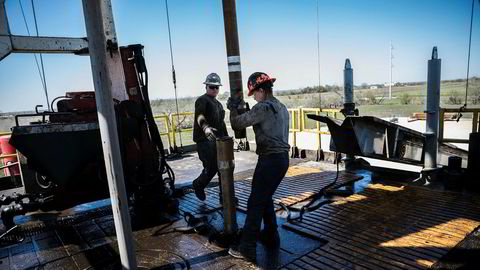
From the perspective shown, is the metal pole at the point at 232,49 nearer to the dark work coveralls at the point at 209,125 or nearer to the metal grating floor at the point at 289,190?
the dark work coveralls at the point at 209,125

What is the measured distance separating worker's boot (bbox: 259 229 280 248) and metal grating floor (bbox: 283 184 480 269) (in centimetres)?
37

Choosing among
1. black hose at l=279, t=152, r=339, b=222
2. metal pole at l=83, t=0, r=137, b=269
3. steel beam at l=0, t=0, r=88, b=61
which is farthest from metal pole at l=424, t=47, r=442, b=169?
steel beam at l=0, t=0, r=88, b=61

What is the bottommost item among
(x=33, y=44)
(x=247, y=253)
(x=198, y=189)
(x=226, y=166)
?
(x=247, y=253)

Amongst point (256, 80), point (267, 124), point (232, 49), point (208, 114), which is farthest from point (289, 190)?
point (232, 49)

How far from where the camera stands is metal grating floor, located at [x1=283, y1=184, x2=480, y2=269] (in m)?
3.17

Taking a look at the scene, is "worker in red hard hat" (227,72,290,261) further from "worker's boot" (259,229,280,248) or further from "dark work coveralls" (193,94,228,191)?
"dark work coveralls" (193,94,228,191)

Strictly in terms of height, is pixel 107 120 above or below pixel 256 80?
below

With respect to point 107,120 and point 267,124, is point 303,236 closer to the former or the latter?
point 267,124

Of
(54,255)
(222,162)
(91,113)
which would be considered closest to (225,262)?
(222,162)

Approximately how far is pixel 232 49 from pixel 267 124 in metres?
1.00

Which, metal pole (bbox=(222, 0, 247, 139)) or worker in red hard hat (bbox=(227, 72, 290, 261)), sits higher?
metal pole (bbox=(222, 0, 247, 139))

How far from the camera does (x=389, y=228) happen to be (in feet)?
12.7

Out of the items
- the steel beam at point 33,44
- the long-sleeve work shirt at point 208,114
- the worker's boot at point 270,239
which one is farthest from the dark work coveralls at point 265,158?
the steel beam at point 33,44

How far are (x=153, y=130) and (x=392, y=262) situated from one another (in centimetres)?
365
